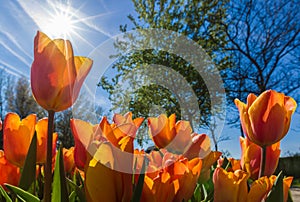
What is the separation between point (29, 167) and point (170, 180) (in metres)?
0.16

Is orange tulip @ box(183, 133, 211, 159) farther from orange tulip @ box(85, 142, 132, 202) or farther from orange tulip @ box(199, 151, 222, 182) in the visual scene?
orange tulip @ box(85, 142, 132, 202)

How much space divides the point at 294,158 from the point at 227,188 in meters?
9.37

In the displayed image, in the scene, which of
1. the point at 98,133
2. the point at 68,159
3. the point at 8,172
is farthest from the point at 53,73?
the point at 68,159

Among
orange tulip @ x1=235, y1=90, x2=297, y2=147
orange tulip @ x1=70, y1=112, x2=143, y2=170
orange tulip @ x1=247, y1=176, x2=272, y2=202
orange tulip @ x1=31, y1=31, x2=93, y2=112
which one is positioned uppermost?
orange tulip @ x1=31, y1=31, x2=93, y2=112

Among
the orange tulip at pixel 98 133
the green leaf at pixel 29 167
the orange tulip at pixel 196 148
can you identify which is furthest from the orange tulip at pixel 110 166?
the orange tulip at pixel 196 148

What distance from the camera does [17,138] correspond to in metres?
0.43

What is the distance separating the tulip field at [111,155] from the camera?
281 mm

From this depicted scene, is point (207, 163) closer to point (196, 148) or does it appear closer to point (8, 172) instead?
point (196, 148)

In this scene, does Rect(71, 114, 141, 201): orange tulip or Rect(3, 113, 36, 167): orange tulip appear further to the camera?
Rect(3, 113, 36, 167): orange tulip

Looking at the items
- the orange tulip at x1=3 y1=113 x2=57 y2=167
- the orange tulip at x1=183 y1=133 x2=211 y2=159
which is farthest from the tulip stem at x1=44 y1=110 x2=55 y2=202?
the orange tulip at x1=183 y1=133 x2=211 y2=159

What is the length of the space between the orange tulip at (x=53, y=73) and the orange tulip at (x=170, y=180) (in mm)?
118

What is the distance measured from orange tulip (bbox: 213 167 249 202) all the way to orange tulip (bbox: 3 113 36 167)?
24cm

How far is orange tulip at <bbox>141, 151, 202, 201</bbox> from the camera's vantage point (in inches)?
12.1

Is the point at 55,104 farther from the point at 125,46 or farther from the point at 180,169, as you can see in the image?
the point at 125,46
